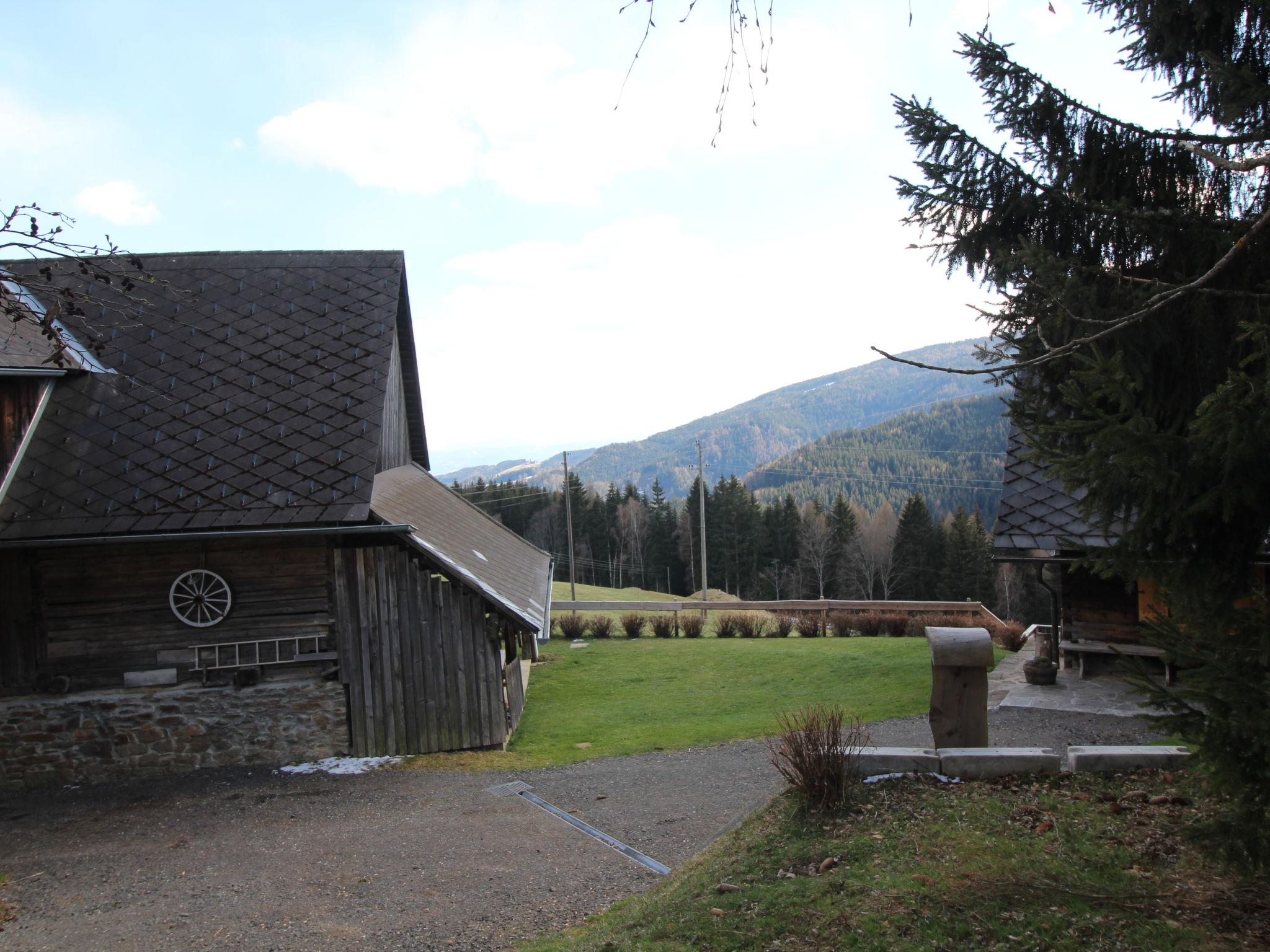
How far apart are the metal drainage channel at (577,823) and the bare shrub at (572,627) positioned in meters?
13.8

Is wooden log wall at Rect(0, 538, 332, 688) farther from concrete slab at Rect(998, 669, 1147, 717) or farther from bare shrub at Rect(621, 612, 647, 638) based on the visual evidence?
bare shrub at Rect(621, 612, 647, 638)

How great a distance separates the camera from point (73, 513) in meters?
9.91

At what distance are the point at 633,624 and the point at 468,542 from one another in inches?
394

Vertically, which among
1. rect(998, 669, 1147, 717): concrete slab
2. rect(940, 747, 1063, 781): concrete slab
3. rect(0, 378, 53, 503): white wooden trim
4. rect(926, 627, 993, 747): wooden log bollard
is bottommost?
rect(998, 669, 1147, 717): concrete slab

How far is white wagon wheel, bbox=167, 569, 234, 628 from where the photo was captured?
10.3 metres

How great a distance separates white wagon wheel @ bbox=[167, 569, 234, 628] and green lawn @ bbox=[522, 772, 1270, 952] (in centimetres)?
697

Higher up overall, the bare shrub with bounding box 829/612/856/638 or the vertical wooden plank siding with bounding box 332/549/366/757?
the vertical wooden plank siding with bounding box 332/549/366/757

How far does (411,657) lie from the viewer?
35.0ft

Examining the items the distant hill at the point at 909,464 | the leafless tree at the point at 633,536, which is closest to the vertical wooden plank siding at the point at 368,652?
the leafless tree at the point at 633,536

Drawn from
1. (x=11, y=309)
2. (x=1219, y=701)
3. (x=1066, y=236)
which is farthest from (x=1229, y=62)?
(x=11, y=309)

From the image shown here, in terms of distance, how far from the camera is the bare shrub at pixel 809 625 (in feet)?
77.4

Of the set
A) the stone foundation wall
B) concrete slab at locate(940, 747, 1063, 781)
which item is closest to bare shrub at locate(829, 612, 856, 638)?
the stone foundation wall

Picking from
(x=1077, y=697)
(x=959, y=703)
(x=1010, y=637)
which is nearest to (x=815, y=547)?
(x=1010, y=637)

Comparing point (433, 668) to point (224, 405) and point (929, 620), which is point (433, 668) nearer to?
point (224, 405)
